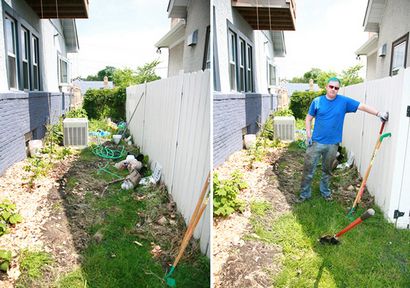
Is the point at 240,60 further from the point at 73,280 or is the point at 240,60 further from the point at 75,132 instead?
the point at 73,280

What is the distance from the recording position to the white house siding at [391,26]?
7609 millimetres

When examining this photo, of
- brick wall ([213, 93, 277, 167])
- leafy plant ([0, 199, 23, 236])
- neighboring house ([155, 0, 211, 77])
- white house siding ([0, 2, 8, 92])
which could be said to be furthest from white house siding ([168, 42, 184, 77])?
leafy plant ([0, 199, 23, 236])

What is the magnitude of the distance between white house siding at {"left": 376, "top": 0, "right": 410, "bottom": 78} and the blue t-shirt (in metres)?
3.59

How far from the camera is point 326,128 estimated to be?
4.46 metres

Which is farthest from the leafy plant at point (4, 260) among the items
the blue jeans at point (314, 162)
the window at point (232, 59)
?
the window at point (232, 59)

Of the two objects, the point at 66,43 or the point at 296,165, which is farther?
the point at 66,43

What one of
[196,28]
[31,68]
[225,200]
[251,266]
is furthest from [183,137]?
[31,68]

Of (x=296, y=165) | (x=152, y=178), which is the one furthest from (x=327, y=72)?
(x=152, y=178)

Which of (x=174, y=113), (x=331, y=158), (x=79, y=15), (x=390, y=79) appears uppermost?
(x=79, y=15)

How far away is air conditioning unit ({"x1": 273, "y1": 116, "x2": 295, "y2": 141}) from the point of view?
6937 mm

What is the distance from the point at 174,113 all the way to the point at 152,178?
1.13 meters

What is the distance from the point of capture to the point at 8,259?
288cm

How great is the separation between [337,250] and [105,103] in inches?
316

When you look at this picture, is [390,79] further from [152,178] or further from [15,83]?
[15,83]
